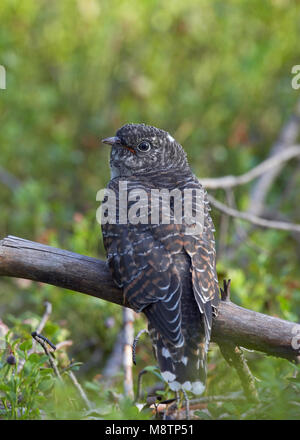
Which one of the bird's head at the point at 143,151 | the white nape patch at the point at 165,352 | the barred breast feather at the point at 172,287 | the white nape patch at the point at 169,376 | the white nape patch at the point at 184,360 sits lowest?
the white nape patch at the point at 169,376

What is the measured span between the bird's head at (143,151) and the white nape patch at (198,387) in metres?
1.42

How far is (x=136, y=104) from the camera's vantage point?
750cm

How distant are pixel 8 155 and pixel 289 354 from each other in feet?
16.4

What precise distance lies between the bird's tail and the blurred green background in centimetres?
367

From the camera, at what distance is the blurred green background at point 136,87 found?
699 centimetres

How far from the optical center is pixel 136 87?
752cm

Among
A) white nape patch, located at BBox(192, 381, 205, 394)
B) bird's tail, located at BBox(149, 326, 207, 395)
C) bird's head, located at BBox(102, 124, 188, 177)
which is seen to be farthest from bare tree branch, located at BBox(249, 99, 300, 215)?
white nape patch, located at BBox(192, 381, 205, 394)

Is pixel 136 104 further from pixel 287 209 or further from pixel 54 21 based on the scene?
pixel 287 209

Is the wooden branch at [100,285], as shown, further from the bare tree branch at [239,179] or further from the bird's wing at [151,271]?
the bare tree branch at [239,179]

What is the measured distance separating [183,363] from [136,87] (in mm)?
5296

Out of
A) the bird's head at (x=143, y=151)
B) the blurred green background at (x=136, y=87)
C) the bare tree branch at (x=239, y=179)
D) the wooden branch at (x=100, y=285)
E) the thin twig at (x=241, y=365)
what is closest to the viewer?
the wooden branch at (x=100, y=285)

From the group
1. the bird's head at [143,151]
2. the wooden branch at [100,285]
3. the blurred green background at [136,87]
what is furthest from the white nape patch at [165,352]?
the blurred green background at [136,87]

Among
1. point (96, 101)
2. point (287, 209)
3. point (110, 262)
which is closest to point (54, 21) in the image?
point (96, 101)
